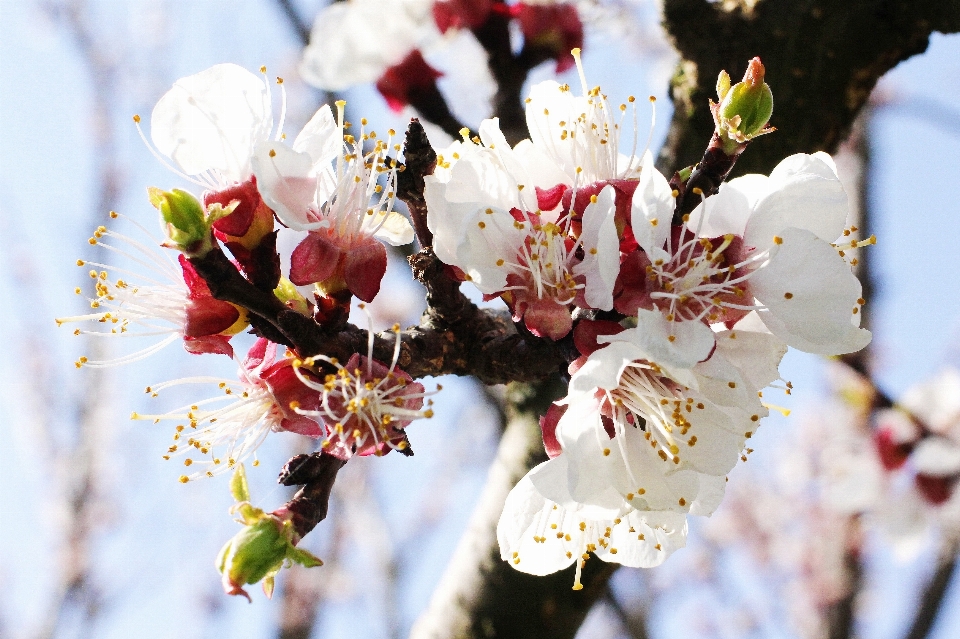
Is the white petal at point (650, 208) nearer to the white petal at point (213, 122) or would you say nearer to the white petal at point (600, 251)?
the white petal at point (600, 251)

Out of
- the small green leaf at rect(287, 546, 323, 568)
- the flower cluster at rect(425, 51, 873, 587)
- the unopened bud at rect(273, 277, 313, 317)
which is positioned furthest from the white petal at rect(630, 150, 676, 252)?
the small green leaf at rect(287, 546, 323, 568)

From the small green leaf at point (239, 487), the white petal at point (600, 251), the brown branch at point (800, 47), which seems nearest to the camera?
the white petal at point (600, 251)

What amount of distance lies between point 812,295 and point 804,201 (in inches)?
5.1

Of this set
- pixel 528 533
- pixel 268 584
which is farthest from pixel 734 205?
pixel 268 584

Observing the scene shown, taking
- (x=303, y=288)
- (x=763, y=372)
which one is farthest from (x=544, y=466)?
(x=303, y=288)

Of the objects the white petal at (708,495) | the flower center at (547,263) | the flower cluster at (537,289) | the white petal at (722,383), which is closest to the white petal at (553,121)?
the flower cluster at (537,289)

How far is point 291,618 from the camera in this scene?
19.8 ft

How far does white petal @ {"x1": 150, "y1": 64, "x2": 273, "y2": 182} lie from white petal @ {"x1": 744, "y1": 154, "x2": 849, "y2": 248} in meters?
0.69

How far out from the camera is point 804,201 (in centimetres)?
99

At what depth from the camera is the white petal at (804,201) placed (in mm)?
985

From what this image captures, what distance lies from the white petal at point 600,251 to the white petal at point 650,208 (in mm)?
27

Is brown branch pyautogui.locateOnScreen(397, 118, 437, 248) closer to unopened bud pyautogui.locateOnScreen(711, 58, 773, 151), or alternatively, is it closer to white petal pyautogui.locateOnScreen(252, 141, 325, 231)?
white petal pyautogui.locateOnScreen(252, 141, 325, 231)

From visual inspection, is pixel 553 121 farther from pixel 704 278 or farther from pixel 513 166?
pixel 704 278

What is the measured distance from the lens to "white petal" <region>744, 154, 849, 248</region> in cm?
98
